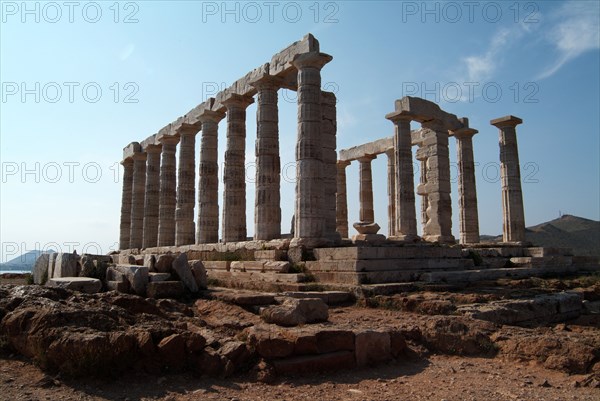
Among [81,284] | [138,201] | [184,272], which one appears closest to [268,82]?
[184,272]

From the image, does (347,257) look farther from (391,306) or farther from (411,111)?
(411,111)

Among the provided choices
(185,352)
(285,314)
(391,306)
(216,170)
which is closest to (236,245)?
(216,170)

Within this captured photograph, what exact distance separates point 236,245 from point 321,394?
14.9 meters

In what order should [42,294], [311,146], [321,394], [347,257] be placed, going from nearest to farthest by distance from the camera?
[321,394]
[42,294]
[347,257]
[311,146]

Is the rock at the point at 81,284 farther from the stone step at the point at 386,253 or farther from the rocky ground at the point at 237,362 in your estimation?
the stone step at the point at 386,253

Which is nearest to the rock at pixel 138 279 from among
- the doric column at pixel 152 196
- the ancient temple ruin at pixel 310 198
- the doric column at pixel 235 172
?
the ancient temple ruin at pixel 310 198

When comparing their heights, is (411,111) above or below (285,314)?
above

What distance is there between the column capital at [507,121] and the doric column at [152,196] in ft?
68.2

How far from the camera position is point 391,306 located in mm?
10805

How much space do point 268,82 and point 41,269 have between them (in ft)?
36.9

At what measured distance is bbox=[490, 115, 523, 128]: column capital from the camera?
26.4 metres

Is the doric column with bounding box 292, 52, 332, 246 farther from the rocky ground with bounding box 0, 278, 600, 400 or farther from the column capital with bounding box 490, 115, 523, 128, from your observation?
the column capital with bounding box 490, 115, 523, 128

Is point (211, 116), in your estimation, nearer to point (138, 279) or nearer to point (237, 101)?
point (237, 101)

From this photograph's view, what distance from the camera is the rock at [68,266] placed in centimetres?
1368
